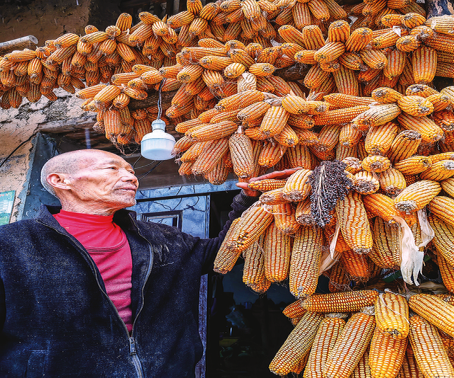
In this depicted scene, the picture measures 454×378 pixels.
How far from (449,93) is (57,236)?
263 cm

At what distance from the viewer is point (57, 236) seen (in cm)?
239

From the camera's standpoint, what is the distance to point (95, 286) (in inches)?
91.1

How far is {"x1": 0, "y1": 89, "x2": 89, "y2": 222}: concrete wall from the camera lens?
Answer: 188 inches

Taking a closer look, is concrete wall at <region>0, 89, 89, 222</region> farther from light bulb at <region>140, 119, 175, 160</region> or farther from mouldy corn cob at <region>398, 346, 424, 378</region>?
mouldy corn cob at <region>398, 346, 424, 378</region>

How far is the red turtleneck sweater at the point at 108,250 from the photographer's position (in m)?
2.42

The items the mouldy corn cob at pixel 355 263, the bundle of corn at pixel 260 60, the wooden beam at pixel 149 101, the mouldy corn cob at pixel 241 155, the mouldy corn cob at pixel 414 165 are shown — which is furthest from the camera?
the wooden beam at pixel 149 101

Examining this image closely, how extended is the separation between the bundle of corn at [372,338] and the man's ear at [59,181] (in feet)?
6.29

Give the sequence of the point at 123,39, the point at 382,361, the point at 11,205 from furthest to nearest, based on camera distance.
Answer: the point at 11,205, the point at 123,39, the point at 382,361

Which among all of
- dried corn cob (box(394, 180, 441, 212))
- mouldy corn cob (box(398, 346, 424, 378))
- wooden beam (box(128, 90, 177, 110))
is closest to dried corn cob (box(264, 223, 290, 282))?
dried corn cob (box(394, 180, 441, 212))

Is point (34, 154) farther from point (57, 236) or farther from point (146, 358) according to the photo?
point (146, 358)

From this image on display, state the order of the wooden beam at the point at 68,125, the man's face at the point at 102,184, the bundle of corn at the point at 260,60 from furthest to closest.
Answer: the wooden beam at the point at 68,125
the man's face at the point at 102,184
the bundle of corn at the point at 260,60

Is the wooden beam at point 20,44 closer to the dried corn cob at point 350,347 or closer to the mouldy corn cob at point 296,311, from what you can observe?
the mouldy corn cob at point 296,311

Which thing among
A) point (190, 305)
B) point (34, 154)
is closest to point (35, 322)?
point (190, 305)

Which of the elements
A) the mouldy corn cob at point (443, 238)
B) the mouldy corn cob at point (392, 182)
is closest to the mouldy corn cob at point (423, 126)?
the mouldy corn cob at point (392, 182)
